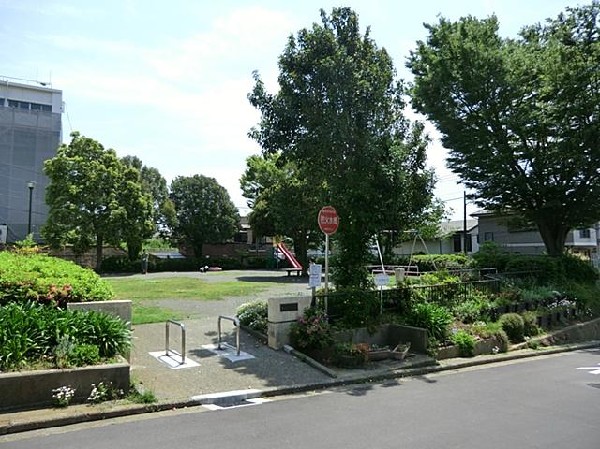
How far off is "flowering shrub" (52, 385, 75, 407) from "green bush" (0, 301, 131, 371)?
1.06 ft

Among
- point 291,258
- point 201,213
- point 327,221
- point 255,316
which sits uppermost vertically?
point 201,213

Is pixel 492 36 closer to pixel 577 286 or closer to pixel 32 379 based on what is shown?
pixel 577 286

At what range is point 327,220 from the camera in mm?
10547

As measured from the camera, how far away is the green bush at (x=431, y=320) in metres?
10.8

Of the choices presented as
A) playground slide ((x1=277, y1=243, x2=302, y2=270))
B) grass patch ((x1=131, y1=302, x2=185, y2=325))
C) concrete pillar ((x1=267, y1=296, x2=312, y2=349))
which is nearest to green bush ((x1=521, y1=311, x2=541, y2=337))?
concrete pillar ((x1=267, y1=296, x2=312, y2=349))

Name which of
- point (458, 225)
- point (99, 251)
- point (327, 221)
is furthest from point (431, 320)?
point (458, 225)

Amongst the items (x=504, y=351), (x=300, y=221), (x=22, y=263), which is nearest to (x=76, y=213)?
(x=300, y=221)

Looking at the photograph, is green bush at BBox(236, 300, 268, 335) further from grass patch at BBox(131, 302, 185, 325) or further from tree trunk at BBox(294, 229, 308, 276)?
tree trunk at BBox(294, 229, 308, 276)

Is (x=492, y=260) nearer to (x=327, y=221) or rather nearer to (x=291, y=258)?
(x=327, y=221)

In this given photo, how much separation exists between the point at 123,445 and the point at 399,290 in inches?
314

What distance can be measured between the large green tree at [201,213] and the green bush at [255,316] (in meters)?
35.1

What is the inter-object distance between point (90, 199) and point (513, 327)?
102ft

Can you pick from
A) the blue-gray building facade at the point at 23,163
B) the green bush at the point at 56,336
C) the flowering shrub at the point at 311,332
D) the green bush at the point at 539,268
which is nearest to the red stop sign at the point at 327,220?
the flowering shrub at the point at 311,332

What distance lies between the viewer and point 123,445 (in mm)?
5281
